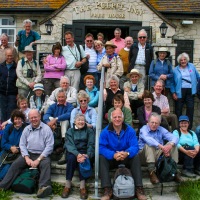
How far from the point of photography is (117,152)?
276 inches

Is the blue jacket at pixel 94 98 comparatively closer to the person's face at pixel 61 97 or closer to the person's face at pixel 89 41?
the person's face at pixel 61 97

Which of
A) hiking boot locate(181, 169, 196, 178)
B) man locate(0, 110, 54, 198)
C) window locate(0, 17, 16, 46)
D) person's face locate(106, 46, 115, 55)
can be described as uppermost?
window locate(0, 17, 16, 46)

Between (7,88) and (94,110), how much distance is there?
2867 mm

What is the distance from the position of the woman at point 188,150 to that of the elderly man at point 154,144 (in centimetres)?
30

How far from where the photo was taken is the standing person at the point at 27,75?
9.88 m

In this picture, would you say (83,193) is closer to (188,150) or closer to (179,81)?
(188,150)

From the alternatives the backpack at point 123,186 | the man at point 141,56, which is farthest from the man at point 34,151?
the man at point 141,56

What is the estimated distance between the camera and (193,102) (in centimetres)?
1010

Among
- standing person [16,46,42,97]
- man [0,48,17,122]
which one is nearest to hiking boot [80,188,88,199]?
standing person [16,46,42,97]

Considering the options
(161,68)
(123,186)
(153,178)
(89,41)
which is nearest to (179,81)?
(161,68)

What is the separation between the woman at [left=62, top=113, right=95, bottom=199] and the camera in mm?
7031

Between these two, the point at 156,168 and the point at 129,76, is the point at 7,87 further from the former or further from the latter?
the point at 156,168

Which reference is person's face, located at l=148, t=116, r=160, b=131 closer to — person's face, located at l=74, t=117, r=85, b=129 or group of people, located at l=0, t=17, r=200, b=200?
group of people, located at l=0, t=17, r=200, b=200

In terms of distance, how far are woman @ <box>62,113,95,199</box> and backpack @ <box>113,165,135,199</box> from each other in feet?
1.93
